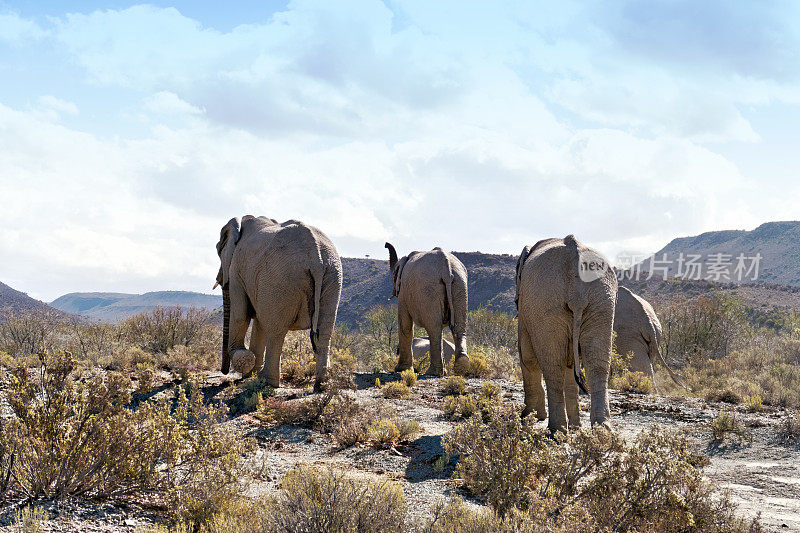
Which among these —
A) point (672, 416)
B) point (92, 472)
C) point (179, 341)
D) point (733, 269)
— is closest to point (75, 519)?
point (92, 472)

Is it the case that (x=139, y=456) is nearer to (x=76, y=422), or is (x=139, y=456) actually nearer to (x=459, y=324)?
(x=76, y=422)

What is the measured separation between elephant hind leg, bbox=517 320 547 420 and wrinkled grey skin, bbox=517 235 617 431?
39 centimetres

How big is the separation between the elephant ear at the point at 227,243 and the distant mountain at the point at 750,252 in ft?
221

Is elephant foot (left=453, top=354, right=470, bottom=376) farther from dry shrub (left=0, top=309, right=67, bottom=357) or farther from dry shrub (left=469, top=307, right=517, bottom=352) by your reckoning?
dry shrub (left=0, top=309, right=67, bottom=357)

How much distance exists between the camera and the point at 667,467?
4254 mm

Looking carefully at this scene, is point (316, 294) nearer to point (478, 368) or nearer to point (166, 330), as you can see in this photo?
point (478, 368)

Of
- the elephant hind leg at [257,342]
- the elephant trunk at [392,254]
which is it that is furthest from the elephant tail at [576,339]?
the elephant trunk at [392,254]

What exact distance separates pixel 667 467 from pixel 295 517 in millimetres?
2800

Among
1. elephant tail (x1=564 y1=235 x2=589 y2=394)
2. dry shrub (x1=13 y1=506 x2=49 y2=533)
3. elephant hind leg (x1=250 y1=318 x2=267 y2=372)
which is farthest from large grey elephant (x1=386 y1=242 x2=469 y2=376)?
dry shrub (x1=13 y1=506 x2=49 y2=533)

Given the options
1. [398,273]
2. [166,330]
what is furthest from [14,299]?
[398,273]

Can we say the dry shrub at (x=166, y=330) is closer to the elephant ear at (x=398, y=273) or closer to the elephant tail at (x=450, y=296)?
the elephant ear at (x=398, y=273)

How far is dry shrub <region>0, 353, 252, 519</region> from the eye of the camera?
438cm

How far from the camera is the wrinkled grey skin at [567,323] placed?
7109 mm

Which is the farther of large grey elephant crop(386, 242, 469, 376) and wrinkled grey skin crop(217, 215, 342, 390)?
large grey elephant crop(386, 242, 469, 376)
